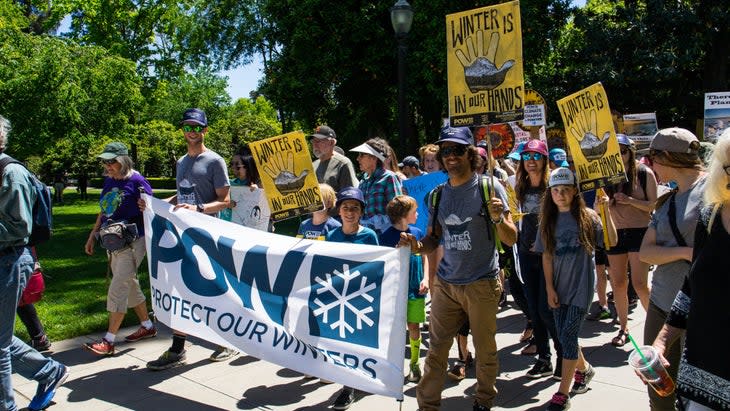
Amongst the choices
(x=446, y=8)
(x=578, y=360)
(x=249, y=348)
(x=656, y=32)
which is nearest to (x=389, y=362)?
(x=249, y=348)

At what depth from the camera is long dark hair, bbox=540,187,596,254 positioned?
14.3 ft

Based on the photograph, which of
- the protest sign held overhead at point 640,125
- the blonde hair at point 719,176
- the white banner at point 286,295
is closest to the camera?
the blonde hair at point 719,176

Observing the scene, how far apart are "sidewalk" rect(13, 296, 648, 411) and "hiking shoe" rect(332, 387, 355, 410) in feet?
0.27

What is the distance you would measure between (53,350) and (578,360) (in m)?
4.85

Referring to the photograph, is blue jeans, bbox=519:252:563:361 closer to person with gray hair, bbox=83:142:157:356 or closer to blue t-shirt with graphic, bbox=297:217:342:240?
blue t-shirt with graphic, bbox=297:217:342:240

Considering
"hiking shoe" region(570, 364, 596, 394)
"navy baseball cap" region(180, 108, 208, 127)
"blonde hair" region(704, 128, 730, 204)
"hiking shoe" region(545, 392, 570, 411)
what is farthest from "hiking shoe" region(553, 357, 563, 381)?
"navy baseball cap" region(180, 108, 208, 127)

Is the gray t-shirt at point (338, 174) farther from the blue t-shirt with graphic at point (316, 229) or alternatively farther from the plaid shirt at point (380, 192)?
the blue t-shirt with graphic at point (316, 229)

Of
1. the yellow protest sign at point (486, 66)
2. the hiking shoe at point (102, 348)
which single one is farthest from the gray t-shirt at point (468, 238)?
the hiking shoe at point (102, 348)

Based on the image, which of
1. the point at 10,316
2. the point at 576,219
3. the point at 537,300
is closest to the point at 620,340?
the point at 537,300

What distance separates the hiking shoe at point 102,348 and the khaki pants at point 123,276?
0.33 metres

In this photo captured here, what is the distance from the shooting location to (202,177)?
18.1 feet

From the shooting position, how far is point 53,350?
5859 millimetres

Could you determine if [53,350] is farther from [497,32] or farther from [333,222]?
[497,32]

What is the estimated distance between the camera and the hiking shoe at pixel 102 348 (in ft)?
18.3
